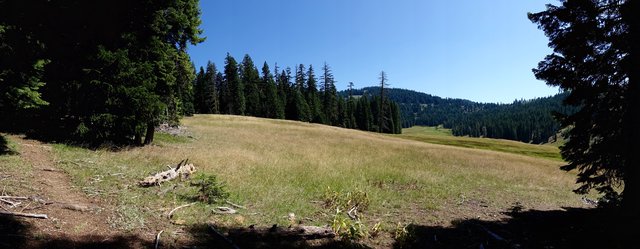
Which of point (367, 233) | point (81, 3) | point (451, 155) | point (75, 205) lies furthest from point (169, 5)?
point (451, 155)

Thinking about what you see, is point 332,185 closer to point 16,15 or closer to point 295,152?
point 295,152

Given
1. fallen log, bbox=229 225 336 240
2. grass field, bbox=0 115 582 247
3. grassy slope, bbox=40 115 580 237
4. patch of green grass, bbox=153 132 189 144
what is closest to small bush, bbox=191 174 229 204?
grass field, bbox=0 115 582 247

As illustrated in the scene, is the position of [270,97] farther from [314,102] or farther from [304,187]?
[304,187]

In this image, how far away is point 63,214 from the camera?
7.40m

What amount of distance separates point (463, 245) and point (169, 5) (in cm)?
1832

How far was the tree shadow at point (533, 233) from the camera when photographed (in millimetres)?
7834

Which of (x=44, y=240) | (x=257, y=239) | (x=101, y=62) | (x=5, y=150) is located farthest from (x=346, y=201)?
(x=101, y=62)

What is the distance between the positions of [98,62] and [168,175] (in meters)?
8.00

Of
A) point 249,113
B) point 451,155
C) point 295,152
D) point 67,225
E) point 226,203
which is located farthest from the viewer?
point 249,113

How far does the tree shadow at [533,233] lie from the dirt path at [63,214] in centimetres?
682

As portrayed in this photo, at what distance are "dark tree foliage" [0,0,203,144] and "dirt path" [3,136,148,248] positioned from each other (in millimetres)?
5825

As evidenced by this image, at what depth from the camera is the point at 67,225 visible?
688 centimetres

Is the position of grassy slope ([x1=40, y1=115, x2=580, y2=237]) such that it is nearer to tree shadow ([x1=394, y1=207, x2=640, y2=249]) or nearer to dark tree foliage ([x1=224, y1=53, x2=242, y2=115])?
tree shadow ([x1=394, y1=207, x2=640, y2=249])

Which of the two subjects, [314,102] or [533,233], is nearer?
[533,233]
